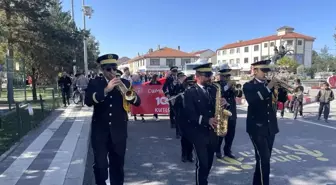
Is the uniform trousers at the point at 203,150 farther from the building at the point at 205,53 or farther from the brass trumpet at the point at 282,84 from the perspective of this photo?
the building at the point at 205,53

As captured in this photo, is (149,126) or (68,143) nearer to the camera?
(68,143)

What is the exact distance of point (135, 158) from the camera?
22.4 ft

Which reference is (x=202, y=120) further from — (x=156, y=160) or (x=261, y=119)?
(x=156, y=160)

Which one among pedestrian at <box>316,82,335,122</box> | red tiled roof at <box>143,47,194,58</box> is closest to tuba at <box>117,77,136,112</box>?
pedestrian at <box>316,82,335,122</box>

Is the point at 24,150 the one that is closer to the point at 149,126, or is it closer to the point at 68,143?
the point at 68,143

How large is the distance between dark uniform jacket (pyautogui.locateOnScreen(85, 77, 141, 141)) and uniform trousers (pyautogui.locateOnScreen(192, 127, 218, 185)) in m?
0.97

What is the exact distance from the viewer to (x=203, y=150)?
428 centimetres

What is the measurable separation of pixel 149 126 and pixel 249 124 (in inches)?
267

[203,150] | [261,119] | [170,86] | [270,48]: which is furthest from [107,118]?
[270,48]

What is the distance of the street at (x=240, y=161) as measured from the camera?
5.38 m

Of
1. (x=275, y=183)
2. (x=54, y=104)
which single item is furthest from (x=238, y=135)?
(x=54, y=104)

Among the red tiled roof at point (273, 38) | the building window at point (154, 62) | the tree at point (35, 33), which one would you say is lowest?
the tree at point (35, 33)

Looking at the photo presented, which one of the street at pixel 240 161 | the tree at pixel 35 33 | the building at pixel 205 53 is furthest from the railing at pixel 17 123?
the building at pixel 205 53

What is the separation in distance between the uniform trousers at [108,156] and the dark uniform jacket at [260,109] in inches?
74.1
